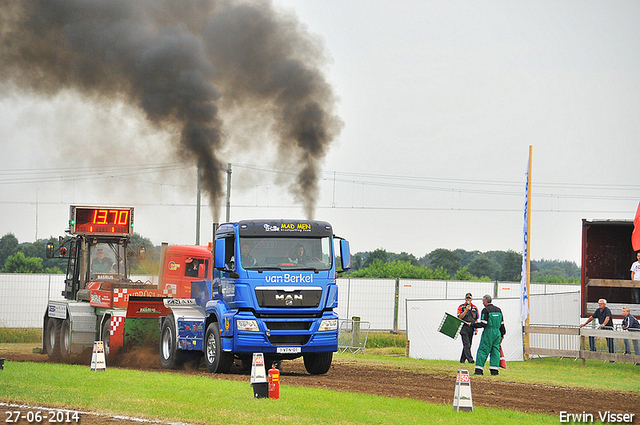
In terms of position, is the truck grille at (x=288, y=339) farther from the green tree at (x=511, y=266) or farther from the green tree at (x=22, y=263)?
the green tree at (x=511, y=266)

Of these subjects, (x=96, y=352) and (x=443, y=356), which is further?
(x=443, y=356)

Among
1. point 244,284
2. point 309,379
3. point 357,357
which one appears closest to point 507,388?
point 309,379

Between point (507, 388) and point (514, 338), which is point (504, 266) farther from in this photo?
point (507, 388)

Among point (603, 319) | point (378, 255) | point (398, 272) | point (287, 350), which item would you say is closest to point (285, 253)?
point (287, 350)

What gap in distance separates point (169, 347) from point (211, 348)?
1875mm

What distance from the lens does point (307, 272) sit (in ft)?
50.3

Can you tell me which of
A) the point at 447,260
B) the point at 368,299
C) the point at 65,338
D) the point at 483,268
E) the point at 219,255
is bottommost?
the point at 65,338

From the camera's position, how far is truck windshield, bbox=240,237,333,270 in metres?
15.3

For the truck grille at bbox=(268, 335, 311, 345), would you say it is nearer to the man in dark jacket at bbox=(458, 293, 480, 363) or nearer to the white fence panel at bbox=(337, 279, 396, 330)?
the man in dark jacket at bbox=(458, 293, 480, 363)

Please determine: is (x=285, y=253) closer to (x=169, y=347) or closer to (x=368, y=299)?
(x=169, y=347)

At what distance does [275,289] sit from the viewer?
15.1 meters

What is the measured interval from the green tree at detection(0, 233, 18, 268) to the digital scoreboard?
189 ft

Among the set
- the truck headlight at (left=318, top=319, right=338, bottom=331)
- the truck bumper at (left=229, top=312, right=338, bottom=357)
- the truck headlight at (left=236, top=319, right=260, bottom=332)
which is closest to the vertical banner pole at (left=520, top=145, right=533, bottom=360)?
the truck headlight at (left=318, top=319, right=338, bottom=331)

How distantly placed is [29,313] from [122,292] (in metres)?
16.4
